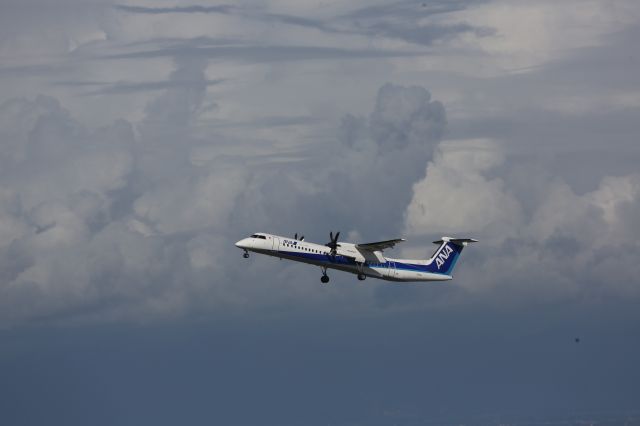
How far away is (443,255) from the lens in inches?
6329

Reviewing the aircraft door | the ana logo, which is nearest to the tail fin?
the ana logo

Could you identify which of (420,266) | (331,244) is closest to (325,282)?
(331,244)

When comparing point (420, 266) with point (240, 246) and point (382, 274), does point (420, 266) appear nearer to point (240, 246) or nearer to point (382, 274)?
point (382, 274)

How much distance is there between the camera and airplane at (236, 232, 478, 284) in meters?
144

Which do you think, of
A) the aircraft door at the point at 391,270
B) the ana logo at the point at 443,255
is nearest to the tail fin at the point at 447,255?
the ana logo at the point at 443,255

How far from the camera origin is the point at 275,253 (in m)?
145

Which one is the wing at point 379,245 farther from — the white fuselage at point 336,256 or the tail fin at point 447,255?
the tail fin at point 447,255

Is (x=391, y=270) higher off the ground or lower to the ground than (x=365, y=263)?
lower

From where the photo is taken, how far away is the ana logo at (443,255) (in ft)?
525

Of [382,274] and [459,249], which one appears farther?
[459,249]

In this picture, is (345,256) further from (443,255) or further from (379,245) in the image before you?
(443,255)

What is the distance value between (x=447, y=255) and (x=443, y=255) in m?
0.74

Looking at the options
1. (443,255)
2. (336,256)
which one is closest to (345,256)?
(336,256)

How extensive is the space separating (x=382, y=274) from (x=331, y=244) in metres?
9.14
